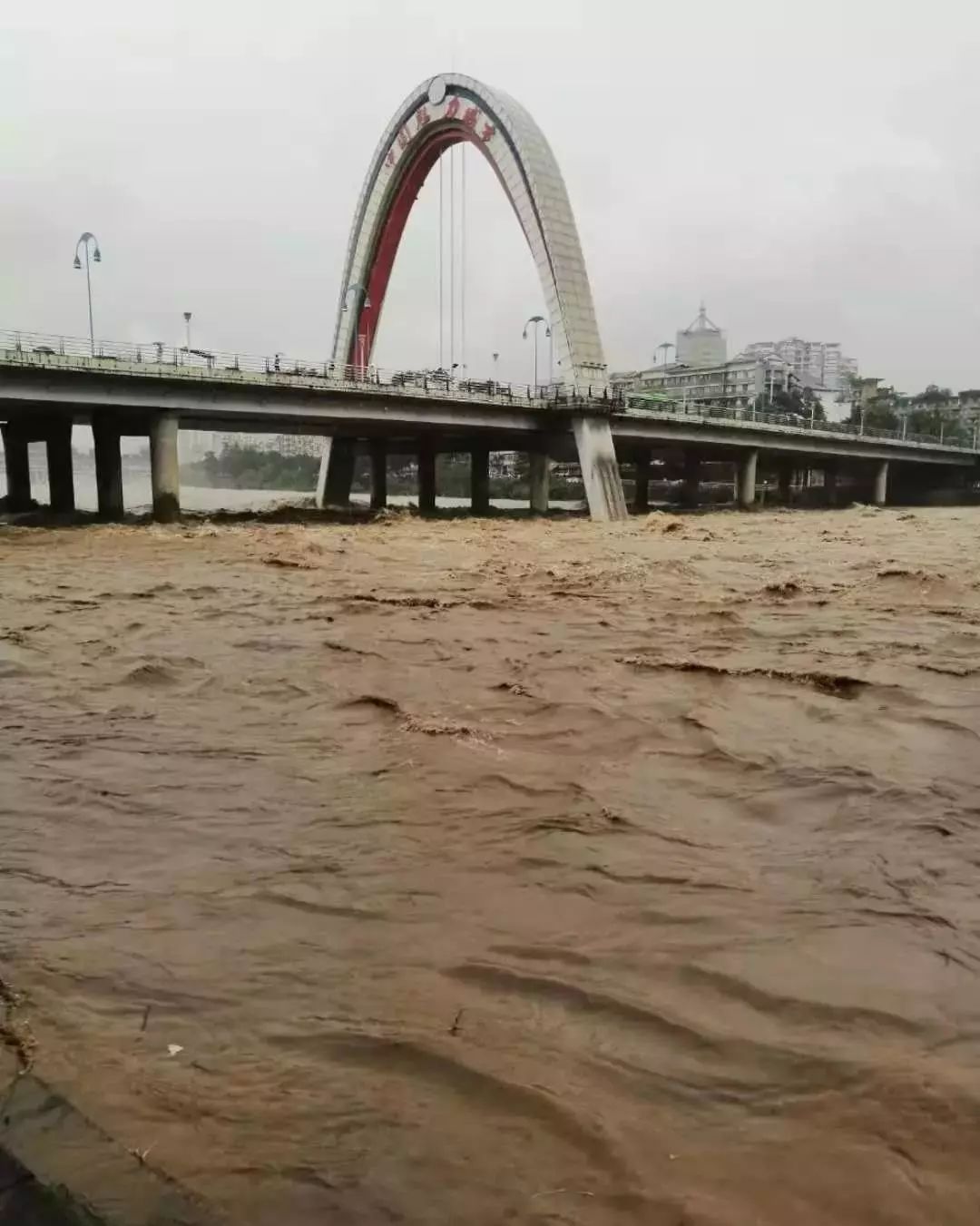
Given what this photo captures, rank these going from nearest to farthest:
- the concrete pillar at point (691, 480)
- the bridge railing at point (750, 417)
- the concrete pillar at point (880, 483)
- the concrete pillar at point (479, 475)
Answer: the bridge railing at point (750, 417)
the concrete pillar at point (479, 475)
the concrete pillar at point (691, 480)
the concrete pillar at point (880, 483)

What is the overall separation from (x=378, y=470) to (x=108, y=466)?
85.6 feet

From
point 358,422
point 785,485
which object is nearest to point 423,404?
point 358,422

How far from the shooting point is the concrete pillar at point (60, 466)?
49969mm

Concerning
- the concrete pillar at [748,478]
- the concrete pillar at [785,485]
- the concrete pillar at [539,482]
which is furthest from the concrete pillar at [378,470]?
the concrete pillar at [785,485]

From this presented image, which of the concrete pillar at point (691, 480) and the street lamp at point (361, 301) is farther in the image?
the street lamp at point (361, 301)

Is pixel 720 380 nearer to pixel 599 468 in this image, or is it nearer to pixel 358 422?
pixel 599 468

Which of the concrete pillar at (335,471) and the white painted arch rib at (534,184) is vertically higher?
the white painted arch rib at (534,184)

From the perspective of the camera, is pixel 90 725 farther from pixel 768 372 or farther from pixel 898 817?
pixel 768 372

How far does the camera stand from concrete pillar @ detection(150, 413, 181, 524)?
38.9 metres

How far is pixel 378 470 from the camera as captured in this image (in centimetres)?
6919

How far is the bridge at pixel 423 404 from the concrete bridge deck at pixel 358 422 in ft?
0.31

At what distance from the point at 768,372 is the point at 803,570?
12285cm

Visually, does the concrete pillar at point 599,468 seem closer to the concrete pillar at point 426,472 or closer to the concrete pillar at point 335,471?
the concrete pillar at point 426,472

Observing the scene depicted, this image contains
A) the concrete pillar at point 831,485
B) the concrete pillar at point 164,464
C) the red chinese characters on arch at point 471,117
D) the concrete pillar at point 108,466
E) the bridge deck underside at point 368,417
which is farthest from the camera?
the concrete pillar at point 831,485
